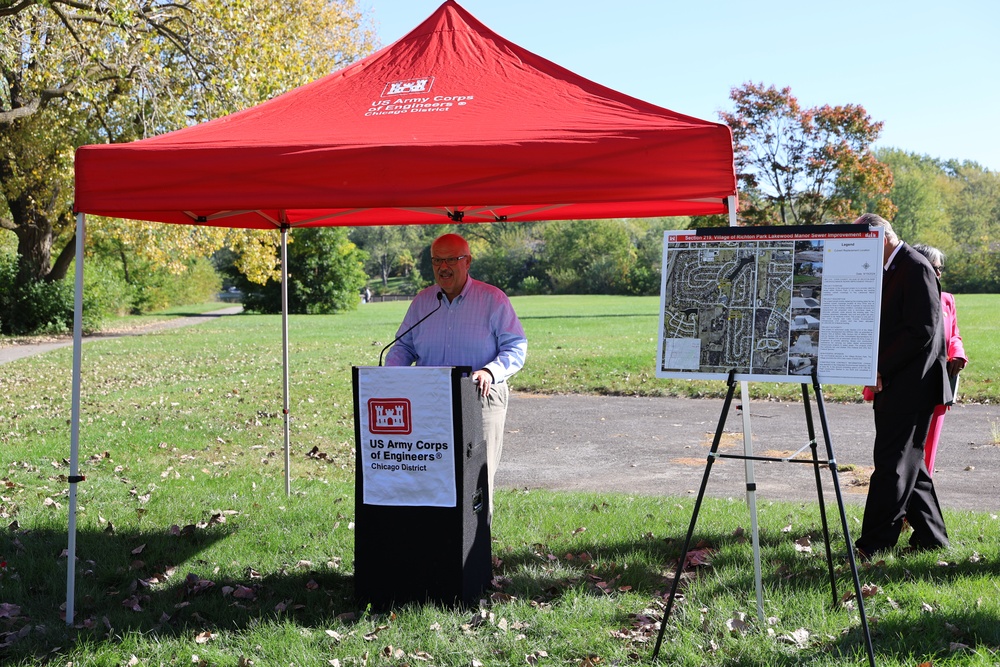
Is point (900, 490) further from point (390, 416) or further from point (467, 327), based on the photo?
point (390, 416)

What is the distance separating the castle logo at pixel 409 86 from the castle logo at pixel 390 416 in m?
1.94

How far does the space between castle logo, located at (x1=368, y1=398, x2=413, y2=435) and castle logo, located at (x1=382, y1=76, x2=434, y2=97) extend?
1.94m

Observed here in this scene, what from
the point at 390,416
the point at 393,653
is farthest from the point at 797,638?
the point at 390,416

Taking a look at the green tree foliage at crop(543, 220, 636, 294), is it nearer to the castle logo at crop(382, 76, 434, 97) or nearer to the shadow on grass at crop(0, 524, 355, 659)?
the castle logo at crop(382, 76, 434, 97)

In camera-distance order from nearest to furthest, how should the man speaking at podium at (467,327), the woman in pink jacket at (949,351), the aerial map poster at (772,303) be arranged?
the aerial map poster at (772,303)
the man speaking at podium at (467,327)
the woman in pink jacket at (949,351)

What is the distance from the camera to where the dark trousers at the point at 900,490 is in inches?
198

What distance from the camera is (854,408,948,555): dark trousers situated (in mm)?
5027

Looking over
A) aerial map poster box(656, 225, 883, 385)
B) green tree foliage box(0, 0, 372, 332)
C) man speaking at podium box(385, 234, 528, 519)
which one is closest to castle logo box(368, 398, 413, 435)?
man speaking at podium box(385, 234, 528, 519)

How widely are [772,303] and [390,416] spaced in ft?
6.49

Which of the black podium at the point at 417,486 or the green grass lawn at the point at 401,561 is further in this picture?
the black podium at the point at 417,486

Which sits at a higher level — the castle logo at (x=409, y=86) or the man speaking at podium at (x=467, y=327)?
the castle logo at (x=409, y=86)

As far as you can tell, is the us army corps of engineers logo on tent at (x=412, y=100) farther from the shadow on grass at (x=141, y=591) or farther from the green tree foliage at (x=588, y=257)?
the green tree foliage at (x=588, y=257)

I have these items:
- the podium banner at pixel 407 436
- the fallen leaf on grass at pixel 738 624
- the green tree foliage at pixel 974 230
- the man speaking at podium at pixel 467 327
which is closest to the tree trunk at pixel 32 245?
the man speaking at podium at pixel 467 327

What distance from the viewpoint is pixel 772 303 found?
3.99 m
